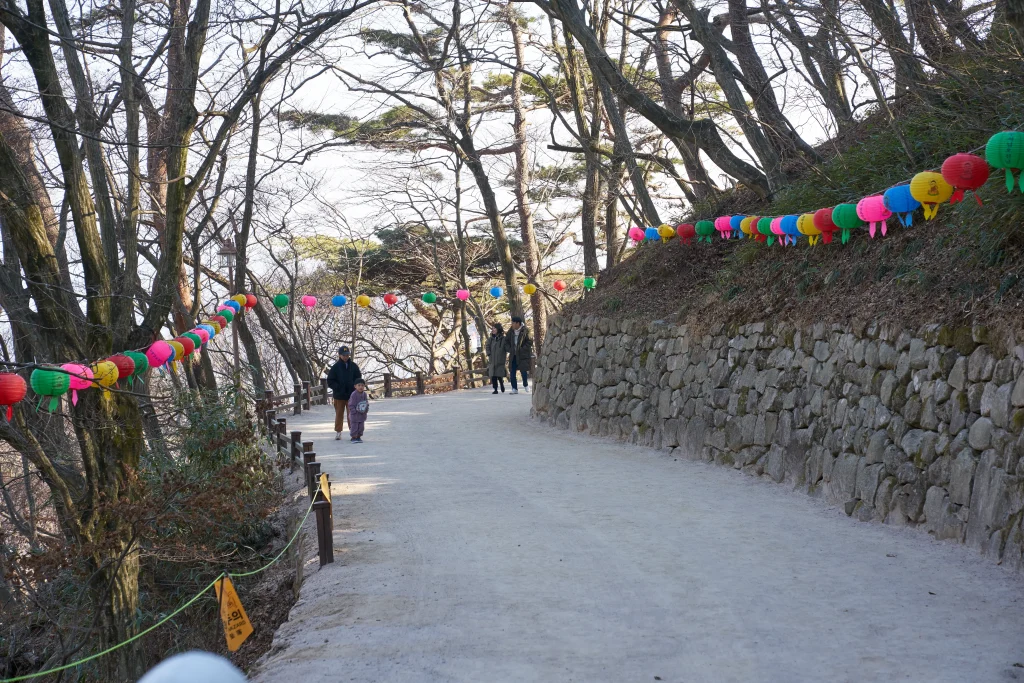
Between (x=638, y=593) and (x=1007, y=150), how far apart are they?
363 cm

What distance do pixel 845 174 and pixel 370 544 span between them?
22.9ft

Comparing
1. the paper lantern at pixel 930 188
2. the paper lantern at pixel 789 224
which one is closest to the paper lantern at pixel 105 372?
the paper lantern at pixel 930 188

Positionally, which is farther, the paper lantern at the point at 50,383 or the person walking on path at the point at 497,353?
the person walking on path at the point at 497,353

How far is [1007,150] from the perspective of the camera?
524 cm

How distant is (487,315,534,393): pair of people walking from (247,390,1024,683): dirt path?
1018cm

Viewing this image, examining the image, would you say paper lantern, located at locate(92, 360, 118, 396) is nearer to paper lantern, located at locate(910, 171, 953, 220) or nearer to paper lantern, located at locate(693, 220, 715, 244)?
paper lantern, located at locate(910, 171, 953, 220)

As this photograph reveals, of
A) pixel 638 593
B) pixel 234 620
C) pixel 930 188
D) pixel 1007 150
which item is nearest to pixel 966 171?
pixel 930 188

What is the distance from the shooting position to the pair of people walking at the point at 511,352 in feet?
63.0

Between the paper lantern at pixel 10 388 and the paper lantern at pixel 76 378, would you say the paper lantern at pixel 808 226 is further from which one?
the paper lantern at pixel 10 388

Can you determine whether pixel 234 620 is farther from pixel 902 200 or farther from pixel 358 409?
pixel 358 409

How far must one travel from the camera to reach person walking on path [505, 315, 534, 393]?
62.7 feet

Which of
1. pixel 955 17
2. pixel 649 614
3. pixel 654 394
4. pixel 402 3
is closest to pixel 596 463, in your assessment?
pixel 654 394

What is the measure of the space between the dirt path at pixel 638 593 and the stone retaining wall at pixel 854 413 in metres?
0.27

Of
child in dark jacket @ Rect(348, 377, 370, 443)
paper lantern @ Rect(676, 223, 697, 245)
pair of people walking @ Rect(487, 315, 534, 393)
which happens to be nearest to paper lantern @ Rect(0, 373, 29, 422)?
child in dark jacket @ Rect(348, 377, 370, 443)
